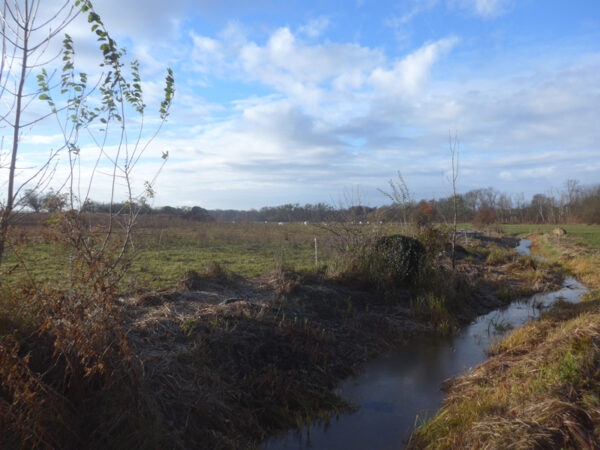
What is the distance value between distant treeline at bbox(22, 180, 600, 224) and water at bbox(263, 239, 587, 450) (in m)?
3.29

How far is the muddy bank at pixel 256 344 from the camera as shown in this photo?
13.8 feet

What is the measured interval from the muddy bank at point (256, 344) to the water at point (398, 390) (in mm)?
216

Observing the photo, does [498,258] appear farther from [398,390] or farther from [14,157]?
[14,157]

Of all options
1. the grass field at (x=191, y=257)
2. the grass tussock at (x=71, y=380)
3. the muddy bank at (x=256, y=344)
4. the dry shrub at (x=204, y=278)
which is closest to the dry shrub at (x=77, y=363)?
the grass tussock at (x=71, y=380)

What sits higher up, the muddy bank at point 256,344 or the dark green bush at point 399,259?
the dark green bush at point 399,259

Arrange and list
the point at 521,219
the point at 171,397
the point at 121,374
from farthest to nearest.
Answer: the point at 521,219 < the point at 171,397 < the point at 121,374

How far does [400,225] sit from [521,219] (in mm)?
57921

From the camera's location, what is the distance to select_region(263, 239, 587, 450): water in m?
4.45

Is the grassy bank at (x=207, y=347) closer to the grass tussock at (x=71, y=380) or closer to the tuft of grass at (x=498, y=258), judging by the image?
the grass tussock at (x=71, y=380)

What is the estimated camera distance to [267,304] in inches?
274

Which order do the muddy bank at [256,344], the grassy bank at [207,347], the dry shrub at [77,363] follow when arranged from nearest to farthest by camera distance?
the dry shrub at [77,363] < the grassy bank at [207,347] < the muddy bank at [256,344]

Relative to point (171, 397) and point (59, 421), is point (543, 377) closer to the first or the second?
point (171, 397)

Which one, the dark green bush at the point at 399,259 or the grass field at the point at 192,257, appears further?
the dark green bush at the point at 399,259

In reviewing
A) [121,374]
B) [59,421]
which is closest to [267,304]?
[121,374]
